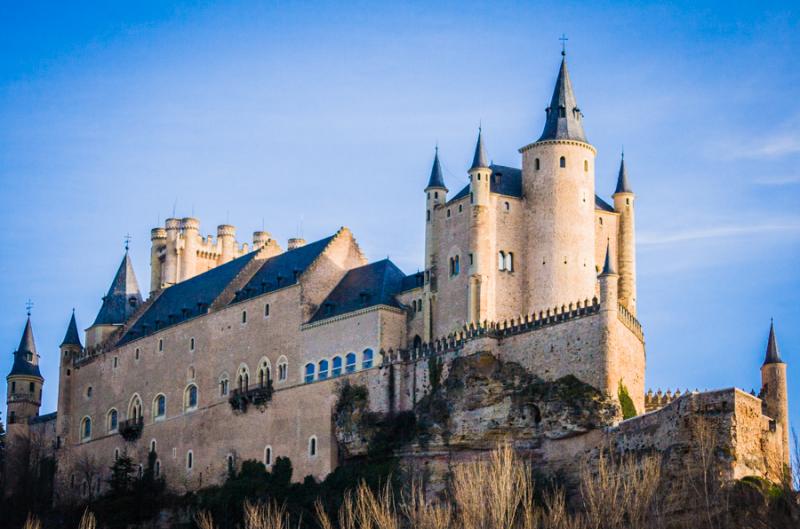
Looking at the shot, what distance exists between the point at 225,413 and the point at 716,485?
35782 mm

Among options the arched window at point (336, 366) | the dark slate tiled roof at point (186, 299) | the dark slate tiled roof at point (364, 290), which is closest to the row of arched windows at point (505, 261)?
the dark slate tiled roof at point (364, 290)

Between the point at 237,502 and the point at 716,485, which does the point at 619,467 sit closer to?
the point at 716,485

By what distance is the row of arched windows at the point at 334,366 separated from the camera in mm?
83125

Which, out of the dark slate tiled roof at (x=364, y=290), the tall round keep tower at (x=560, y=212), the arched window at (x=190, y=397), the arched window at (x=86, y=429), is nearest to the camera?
the tall round keep tower at (x=560, y=212)

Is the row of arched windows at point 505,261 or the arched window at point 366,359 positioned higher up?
the row of arched windows at point 505,261

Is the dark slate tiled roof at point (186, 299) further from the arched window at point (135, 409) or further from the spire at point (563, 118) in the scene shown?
the spire at point (563, 118)

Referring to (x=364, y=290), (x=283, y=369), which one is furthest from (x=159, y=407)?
(x=364, y=290)

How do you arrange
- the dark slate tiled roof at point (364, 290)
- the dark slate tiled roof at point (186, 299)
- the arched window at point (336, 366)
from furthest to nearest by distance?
the dark slate tiled roof at point (186, 299) → the dark slate tiled roof at point (364, 290) → the arched window at point (336, 366)

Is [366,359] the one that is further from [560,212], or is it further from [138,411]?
[138,411]

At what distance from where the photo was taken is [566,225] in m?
79.9

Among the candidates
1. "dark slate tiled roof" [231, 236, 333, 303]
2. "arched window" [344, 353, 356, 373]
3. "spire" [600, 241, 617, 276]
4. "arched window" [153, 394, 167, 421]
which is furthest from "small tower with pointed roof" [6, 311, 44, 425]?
"spire" [600, 241, 617, 276]

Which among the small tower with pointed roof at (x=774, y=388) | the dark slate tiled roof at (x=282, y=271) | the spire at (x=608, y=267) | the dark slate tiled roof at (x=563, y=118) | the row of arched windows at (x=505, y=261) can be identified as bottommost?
the small tower with pointed roof at (x=774, y=388)

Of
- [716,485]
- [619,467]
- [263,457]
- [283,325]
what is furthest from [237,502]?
[716,485]

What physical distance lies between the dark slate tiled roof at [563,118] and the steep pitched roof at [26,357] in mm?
53335
